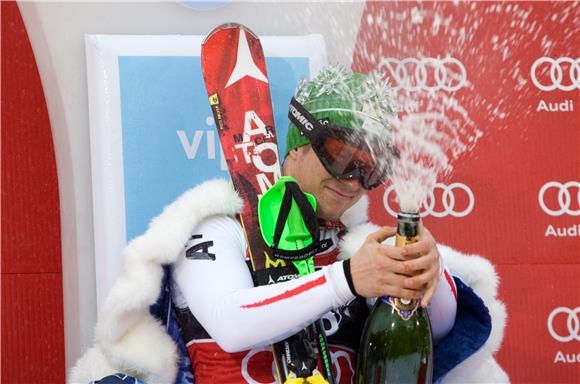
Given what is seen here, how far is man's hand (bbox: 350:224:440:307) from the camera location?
1.17 meters

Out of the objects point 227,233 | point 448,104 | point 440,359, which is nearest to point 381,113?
point 227,233

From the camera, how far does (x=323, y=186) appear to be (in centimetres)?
148

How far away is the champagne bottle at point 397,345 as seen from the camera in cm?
130

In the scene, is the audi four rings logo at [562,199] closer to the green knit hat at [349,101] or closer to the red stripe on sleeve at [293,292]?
the green knit hat at [349,101]

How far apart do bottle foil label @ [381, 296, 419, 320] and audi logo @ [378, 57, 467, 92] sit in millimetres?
966

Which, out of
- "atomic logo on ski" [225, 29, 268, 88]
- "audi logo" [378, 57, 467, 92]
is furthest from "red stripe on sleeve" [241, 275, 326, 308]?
"audi logo" [378, 57, 467, 92]

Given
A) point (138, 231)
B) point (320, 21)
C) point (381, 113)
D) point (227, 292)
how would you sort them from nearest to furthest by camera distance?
point (227, 292) → point (381, 113) → point (138, 231) → point (320, 21)

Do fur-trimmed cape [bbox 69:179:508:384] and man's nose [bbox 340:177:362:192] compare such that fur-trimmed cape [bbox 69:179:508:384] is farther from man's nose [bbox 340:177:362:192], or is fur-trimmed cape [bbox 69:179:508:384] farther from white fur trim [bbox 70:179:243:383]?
man's nose [bbox 340:177:362:192]

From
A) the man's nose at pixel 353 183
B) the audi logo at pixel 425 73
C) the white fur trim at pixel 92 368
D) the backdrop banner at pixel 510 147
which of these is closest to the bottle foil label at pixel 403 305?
the man's nose at pixel 353 183

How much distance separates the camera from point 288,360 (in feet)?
4.55

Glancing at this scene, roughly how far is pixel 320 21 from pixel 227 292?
98 centimetres

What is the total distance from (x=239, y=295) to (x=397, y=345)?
0.28 m

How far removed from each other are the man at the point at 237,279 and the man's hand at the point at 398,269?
8 centimetres

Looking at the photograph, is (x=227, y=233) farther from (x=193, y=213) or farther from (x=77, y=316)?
(x=77, y=316)
